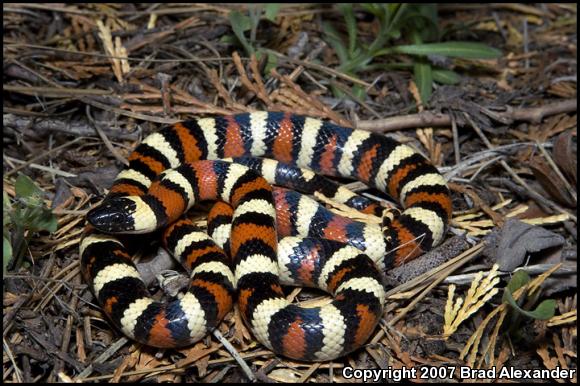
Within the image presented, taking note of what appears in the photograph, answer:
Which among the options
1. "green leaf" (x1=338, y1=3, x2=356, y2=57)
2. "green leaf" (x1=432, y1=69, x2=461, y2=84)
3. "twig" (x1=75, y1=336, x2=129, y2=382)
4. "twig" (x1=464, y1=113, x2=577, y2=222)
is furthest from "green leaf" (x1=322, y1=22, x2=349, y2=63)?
"twig" (x1=75, y1=336, x2=129, y2=382)

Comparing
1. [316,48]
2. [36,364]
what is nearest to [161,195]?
[36,364]

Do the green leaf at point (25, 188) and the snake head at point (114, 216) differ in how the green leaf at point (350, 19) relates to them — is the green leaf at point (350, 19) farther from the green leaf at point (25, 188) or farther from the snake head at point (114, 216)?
the green leaf at point (25, 188)

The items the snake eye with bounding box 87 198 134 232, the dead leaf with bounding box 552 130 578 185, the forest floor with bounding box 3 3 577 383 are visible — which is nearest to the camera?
the forest floor with bounding box 3 3 577 383

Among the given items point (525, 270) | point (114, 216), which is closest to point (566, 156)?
point (525, 270)

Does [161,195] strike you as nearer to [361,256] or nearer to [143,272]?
[143,272]

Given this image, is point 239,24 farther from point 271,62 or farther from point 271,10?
point 271,62

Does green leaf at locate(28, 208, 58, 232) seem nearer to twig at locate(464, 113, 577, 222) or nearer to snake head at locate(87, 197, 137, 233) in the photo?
snake head at locate(87, 197, 137, 233)
